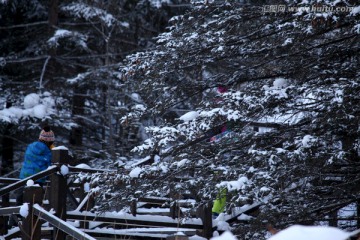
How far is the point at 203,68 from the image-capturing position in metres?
9.11

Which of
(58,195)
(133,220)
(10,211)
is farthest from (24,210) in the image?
(133,220)

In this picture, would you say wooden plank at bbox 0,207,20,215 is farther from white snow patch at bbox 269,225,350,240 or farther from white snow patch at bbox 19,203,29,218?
white snow patch at bbox 269,225,350,240

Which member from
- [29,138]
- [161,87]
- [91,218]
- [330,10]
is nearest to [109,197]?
[91,218]

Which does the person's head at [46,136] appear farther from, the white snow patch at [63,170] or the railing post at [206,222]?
the railing post at [206,222]

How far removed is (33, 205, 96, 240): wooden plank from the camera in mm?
5507

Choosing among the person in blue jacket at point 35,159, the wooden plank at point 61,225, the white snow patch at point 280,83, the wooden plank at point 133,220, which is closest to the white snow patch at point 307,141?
the white snow patch at point 280,83

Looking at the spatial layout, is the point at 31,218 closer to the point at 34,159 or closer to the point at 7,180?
the point at 34,159

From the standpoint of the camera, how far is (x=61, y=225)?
613 centimetres

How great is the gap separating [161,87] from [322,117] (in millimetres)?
2577

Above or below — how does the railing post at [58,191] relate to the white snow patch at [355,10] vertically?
below

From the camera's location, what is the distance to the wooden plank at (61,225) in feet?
18.1

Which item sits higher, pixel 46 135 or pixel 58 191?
pixel 46 135

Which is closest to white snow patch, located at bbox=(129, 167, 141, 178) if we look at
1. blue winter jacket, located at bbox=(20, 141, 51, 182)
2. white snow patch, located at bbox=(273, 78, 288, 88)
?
white snow patch, located at bbox=(273, 78, 288, 88)

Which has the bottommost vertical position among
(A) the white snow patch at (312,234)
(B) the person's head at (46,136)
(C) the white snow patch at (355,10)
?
(A) the white snow patch at (312,234)
